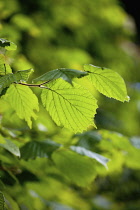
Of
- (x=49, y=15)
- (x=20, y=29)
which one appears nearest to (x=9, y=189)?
(x=20, y=29)

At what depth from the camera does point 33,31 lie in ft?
6.42

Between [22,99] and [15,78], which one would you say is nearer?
[15,78]

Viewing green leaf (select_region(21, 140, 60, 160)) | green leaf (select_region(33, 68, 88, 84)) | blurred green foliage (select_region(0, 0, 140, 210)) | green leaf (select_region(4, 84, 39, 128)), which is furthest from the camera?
blurred green foliage (select_region(0, 0, 140, 210))

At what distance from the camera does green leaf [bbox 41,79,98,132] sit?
0.57 meters

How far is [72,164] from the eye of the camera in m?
0.84

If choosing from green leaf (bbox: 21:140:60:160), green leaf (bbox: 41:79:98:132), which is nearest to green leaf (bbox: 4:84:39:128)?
green leaf (bbox: 41:79:98:132)

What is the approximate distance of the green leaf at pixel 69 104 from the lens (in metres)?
0.57

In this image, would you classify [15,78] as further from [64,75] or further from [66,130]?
[66,130]

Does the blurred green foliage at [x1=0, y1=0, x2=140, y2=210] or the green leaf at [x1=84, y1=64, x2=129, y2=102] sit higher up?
the blurred green foliage at [x1=0, y1=0, x2=140, y2=210]

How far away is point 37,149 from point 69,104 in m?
0.26

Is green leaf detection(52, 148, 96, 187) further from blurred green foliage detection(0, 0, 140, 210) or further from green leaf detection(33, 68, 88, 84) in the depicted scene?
green leaf detection(33, 68, 88, 84)

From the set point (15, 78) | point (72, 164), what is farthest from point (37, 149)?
point (15, 78)

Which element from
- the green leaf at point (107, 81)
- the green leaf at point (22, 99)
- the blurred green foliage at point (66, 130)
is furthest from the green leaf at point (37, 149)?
the green leaf at point (107, 81)

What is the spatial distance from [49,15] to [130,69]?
1041mm
